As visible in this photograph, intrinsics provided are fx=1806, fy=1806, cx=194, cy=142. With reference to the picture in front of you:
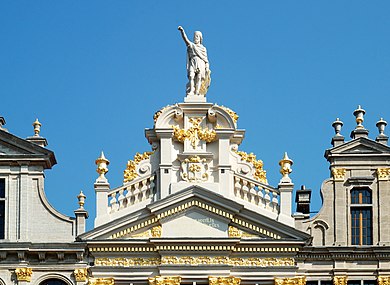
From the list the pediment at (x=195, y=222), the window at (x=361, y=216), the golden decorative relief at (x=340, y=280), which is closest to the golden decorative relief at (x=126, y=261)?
the pediment at (x=195, y=222)

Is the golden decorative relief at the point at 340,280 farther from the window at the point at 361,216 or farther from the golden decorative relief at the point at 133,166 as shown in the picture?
the golden decorative relief at the point at 133,166

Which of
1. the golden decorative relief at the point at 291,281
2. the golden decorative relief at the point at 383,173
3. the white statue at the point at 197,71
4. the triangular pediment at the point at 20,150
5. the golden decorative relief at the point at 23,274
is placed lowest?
Answer: the golden decorative relief at the point at 291,281

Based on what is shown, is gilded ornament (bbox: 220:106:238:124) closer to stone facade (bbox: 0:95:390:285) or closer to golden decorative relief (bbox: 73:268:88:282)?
stone facade (bbox: 0:95:390:285)

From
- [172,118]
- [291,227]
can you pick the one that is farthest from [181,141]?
[291,227]

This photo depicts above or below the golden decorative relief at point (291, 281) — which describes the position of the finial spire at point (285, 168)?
above

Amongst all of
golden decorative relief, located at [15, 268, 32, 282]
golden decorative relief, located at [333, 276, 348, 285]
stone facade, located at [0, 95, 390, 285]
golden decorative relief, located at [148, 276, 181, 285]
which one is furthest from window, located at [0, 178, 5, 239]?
golden decorative relief, located at [333, 276, 348, 285]

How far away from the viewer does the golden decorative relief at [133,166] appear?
195 ft

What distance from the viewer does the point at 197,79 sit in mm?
60375

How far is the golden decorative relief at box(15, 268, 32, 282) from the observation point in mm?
58062

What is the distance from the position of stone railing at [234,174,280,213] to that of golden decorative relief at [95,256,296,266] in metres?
1.77

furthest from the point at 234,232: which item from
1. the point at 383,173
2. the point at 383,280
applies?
the point at 383,173

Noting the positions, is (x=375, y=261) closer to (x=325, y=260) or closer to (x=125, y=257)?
(x=325, y=260)

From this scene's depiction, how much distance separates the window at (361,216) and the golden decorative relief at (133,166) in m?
6.91

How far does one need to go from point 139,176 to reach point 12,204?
4.26 metres
